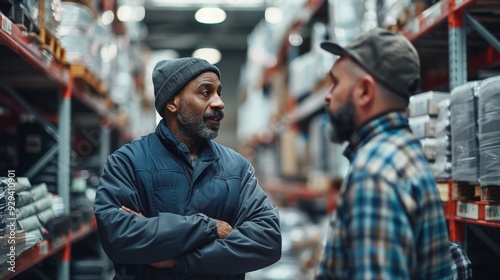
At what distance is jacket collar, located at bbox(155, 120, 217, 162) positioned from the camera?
9.03 feet

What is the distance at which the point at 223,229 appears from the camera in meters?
2.60

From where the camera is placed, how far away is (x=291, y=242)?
25.0 ft

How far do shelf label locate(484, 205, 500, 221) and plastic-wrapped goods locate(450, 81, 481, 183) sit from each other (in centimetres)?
16

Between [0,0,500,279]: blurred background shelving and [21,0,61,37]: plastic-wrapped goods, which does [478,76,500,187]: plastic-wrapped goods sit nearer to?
[0,0,500,279]: blurred background shelving

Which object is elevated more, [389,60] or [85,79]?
[85,79]

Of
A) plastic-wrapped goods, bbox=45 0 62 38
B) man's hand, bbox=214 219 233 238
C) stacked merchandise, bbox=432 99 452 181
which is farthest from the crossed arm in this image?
plastic-wrapped goods, bbox=45 0 62 38

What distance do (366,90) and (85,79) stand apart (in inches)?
134

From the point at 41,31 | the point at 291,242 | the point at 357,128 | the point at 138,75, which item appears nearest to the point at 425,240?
the point at 357,128

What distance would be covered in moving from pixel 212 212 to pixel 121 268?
0.50 metres

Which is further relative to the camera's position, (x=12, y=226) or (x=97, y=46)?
(x=97, y=46)

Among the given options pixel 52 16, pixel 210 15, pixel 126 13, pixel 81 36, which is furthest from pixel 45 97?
pixel 210 15

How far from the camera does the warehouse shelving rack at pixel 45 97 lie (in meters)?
3.30

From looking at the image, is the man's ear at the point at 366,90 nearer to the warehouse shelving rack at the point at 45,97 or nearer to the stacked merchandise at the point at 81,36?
the warehouse shelving rack at the point at 45,97

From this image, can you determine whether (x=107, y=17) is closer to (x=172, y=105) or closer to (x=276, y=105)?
(x=276, y=105)
